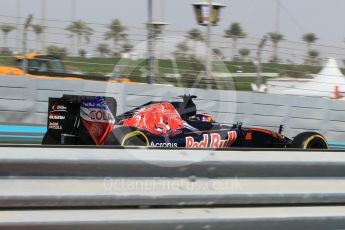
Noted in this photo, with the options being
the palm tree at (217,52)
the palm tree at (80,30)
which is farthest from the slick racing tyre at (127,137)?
the palm tree at (80,30)

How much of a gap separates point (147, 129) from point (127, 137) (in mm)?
413

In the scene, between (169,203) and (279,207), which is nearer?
(169,203)

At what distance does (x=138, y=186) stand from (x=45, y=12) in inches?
189

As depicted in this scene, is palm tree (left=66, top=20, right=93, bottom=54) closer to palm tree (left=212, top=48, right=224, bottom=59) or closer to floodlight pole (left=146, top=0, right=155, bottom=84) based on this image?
floodlight pole (left=146, top=0, right=155, bottom=84)

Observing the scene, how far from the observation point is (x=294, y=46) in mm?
7109

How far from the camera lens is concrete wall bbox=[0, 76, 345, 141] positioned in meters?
8.04

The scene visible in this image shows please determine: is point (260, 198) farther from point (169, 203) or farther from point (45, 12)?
point (45, 12)

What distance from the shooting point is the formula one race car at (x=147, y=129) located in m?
4.34

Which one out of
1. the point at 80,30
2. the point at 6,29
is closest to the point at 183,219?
the point at 80,30

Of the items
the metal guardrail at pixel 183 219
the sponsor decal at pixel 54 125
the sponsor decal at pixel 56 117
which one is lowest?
the metal guardrail at pixel 183 219

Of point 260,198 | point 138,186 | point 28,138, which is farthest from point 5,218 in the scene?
point 28,138

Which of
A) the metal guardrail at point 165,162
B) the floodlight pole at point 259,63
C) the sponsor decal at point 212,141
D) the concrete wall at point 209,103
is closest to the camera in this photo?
the metal guardrail at point 165,162

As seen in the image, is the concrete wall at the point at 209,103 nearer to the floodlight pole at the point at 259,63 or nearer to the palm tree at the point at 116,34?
the floodlight pole at the point at 259,63

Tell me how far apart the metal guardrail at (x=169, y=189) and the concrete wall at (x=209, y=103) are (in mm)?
4173
